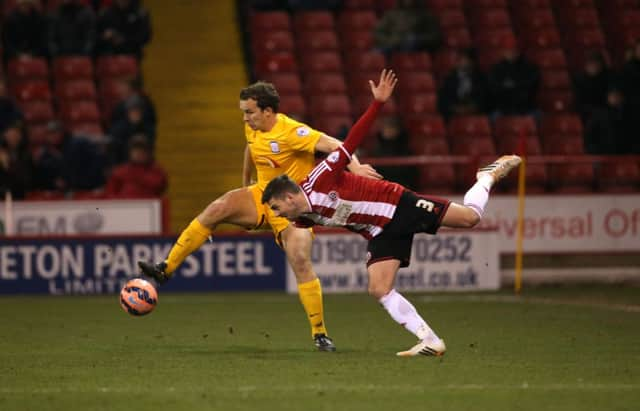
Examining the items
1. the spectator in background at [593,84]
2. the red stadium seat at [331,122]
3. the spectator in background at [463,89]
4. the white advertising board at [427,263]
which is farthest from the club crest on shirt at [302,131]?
the spectator in background at [593,84]

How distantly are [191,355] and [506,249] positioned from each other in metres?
8.15

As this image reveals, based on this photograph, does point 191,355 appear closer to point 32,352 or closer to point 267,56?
point 32,352

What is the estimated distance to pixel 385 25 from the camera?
20.3m

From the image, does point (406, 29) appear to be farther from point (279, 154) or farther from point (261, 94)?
point (261, 94)

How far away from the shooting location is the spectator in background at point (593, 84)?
1942 cm

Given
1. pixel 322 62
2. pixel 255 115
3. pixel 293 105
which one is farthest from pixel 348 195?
pixel 322 62

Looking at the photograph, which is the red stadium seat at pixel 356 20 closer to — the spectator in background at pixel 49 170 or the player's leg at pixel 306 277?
the spectator in background at pixel 49 170

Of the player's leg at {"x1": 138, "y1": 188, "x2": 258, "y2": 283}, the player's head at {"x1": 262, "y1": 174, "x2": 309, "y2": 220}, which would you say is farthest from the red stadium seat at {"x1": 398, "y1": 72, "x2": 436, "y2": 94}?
the player's head at {"x1": 262, "y1": 174, "x2": 309, "y2": 220}

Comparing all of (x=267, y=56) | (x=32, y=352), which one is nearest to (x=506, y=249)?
(x=267, y=56)

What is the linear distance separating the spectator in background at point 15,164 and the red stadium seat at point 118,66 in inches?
117

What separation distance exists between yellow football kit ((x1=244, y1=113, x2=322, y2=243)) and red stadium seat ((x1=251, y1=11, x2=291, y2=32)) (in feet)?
35.3

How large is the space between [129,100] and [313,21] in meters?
4.37

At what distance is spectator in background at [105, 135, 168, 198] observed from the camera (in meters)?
17.1

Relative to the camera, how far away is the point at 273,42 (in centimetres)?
2075
